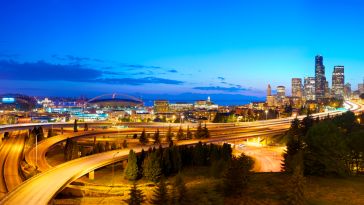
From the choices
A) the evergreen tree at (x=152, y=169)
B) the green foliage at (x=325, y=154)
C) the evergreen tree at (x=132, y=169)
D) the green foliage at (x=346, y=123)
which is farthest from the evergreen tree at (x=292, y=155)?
the green foliage at (x=346, y=123)

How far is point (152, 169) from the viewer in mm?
41562

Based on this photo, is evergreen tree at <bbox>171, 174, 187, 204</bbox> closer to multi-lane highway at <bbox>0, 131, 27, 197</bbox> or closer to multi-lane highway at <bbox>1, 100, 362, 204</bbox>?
multi-lane highway at <bbox>1, 100, 362, 204</bbox>

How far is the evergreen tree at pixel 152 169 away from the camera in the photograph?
135 feet

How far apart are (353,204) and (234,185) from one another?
8.28 meters

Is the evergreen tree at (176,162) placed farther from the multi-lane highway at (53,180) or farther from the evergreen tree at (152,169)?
the multi-lane highway at (53,180)

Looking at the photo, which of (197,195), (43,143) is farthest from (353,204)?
(43,143)

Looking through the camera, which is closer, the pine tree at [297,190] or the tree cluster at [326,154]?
the pine tree at [297,190]

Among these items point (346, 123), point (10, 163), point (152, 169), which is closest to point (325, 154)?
point (152, 169)

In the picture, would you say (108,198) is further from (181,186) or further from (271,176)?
(271,176)

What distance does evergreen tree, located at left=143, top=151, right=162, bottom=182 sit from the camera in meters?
41.3

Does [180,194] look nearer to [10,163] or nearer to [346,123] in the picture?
[10,163]

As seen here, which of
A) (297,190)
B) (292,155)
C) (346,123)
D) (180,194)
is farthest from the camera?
A: (346,123)

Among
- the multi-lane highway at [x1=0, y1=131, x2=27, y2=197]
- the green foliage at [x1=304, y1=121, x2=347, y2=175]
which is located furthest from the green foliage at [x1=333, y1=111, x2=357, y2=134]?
the multi-lane highway at [x1=0, y1=131, x2=27, y2=197]

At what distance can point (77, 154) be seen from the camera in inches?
2313
